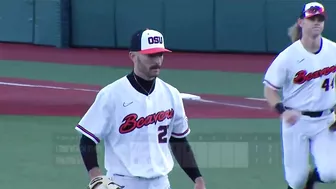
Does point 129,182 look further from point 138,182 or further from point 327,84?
point 327,84

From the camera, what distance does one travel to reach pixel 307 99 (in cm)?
667

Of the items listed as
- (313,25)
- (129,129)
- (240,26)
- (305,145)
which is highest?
(240,26)

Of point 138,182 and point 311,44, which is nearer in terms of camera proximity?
point 138,182

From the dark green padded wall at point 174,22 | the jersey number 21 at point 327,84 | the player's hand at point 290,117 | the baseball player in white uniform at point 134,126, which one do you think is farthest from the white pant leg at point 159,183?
the dark green padded wall at point 174,22

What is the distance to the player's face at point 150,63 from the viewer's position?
480 centimetres

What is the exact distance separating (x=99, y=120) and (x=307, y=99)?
2.45 metres

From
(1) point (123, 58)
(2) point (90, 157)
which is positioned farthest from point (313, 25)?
(1) point (123, 58)

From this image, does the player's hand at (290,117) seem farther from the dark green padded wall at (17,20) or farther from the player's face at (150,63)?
the dark green padded wall at (17,20)

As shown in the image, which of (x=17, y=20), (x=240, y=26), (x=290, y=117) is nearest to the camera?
(x=290, y=117)

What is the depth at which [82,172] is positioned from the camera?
8391 mm

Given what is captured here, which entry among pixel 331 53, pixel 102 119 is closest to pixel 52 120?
pixel 331 53

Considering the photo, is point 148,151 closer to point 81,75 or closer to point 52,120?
point 52,120

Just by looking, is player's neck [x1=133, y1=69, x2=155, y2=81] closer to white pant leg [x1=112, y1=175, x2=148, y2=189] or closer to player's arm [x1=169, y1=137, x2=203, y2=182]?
player's arm [x1=169, y1=137, x2=203, y2=182]

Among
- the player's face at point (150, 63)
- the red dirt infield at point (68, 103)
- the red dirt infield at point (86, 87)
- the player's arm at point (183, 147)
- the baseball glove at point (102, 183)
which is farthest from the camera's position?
the red dirt infield at point (86, 87)
